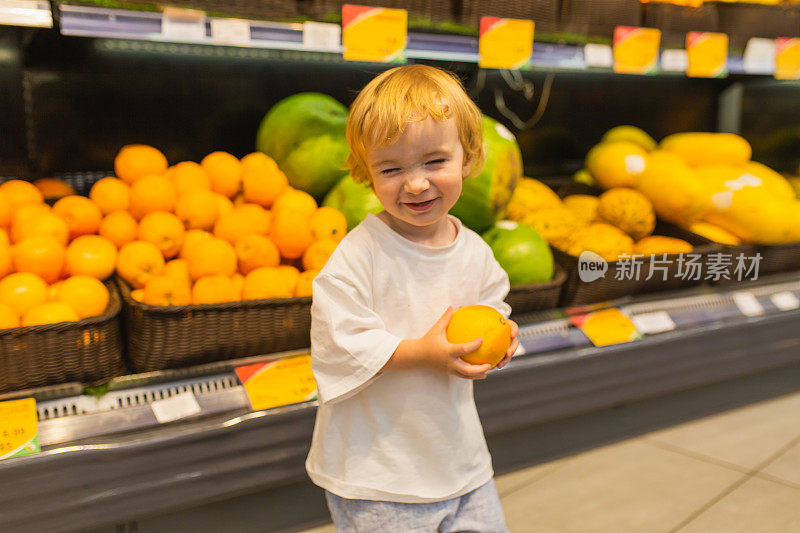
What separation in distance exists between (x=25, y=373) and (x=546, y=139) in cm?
171

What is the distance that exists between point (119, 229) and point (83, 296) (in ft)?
0.69

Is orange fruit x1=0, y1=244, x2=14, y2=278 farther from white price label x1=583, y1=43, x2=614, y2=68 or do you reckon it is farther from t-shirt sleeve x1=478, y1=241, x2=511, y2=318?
white price label x1=583, y1=43, x2=614, y2=68

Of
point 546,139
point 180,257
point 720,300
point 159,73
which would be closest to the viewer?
point 180,257

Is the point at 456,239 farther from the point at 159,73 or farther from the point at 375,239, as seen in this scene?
the point at 159,73

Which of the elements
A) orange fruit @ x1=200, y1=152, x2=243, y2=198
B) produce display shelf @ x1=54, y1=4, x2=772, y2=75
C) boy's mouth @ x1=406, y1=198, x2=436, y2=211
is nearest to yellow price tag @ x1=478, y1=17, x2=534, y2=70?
produce display shelf @ x1=54, y1=4, x2=772, y2=75

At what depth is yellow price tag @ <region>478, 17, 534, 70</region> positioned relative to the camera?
1621 mm

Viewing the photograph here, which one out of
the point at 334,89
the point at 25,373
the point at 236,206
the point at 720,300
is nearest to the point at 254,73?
the point at 334,89

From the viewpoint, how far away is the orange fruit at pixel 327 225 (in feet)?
4.69

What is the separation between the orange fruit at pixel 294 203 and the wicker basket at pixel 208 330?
0.72 feet

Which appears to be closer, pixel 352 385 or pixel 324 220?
pixel 352 385

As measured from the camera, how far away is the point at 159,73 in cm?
171

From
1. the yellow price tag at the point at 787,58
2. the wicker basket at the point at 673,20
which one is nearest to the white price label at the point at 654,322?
the wicker basket at the point at 673,20

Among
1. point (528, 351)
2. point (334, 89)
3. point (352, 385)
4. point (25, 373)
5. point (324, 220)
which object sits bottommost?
point (528, 351)

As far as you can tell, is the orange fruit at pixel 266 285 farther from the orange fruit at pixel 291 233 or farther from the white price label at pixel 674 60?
the white price label at pixel 674 60
